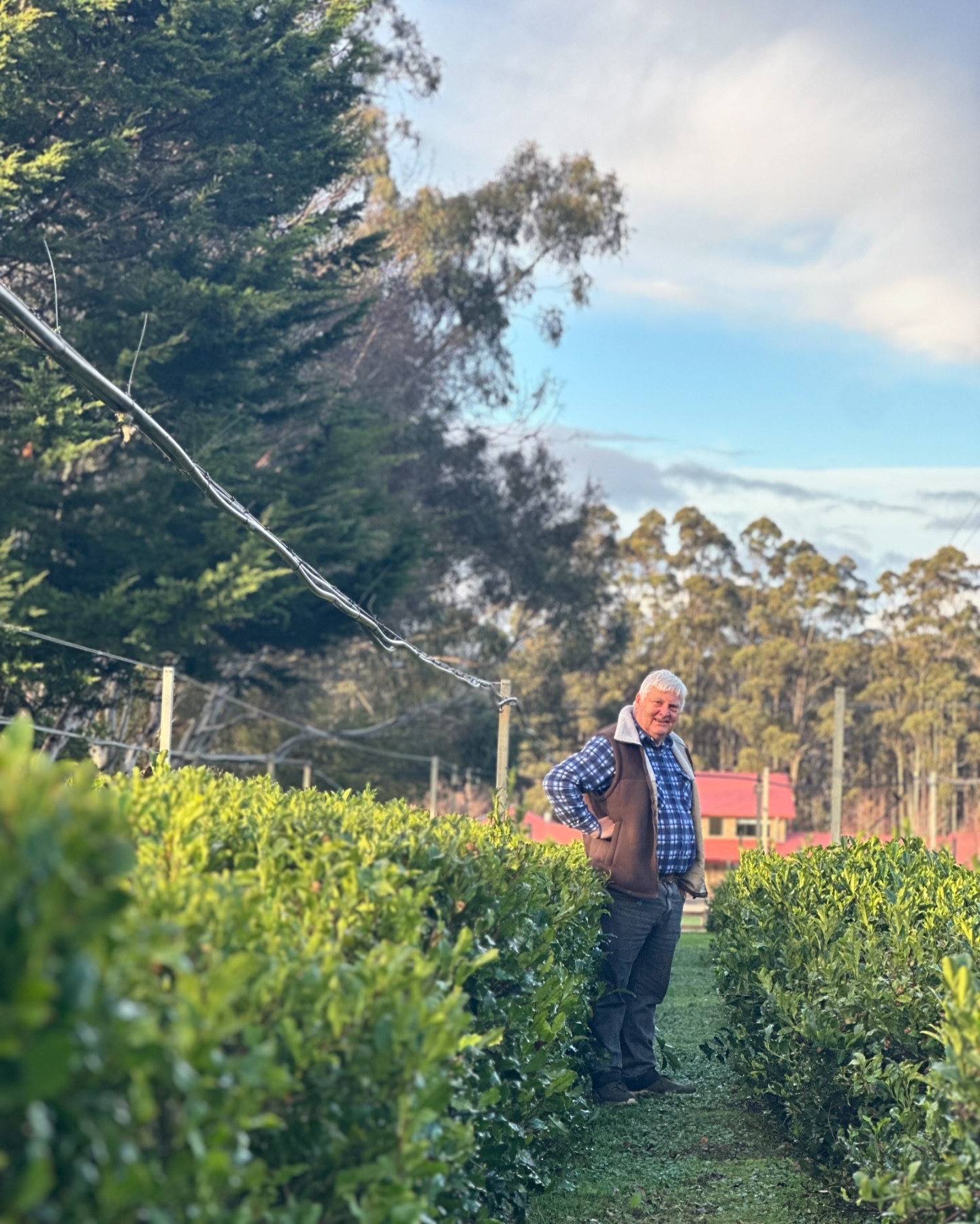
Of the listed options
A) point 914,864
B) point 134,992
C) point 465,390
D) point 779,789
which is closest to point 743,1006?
point 914,864

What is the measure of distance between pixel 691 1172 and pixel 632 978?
152cm

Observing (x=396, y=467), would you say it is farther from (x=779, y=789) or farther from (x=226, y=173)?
(x=779, y=789)

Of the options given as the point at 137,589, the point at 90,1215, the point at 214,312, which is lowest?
the point at 90,1215

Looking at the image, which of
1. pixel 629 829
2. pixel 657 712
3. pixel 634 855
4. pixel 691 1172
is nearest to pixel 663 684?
pixel 657 712

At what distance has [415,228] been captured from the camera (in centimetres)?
3359

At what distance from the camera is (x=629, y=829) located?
6.99 metres

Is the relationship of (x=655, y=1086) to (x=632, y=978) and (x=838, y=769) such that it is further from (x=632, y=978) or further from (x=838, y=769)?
(x=838, y=769)

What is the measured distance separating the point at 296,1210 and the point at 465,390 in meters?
32.8

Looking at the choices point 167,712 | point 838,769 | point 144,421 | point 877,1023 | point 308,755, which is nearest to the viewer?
point 877,1023

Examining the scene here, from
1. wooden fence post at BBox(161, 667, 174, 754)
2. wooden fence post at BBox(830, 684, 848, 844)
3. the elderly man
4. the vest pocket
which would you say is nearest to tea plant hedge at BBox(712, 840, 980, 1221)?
the elderly man

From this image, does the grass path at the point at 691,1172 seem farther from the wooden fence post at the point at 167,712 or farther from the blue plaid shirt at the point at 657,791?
the wooden fence post at the point at 167,712

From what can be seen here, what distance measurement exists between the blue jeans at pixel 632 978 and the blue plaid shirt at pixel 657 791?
185 mm

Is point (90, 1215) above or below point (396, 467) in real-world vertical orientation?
below

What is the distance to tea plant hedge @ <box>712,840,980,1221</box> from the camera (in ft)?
11.8
